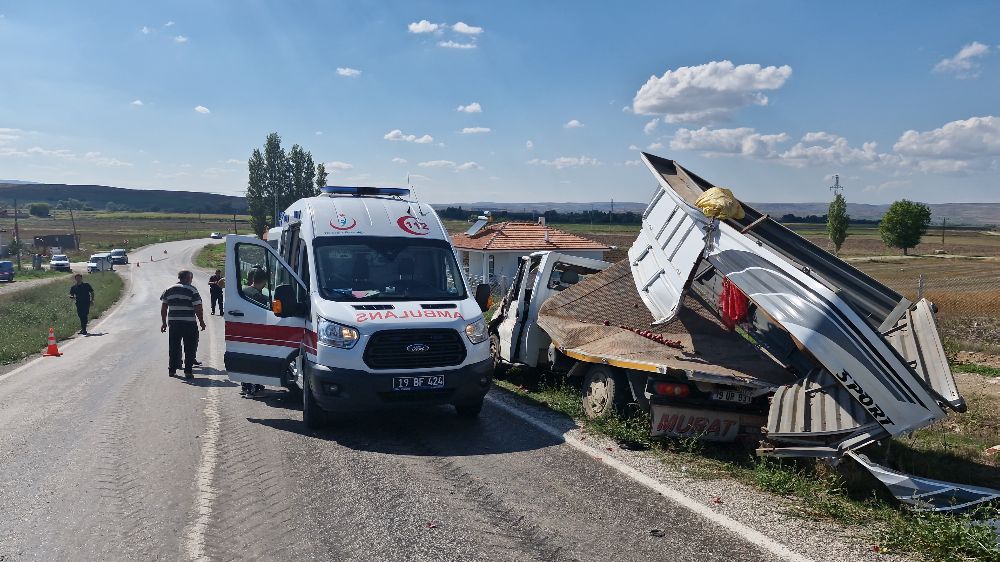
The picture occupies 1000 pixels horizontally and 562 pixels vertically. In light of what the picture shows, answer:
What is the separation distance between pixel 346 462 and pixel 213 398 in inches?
158

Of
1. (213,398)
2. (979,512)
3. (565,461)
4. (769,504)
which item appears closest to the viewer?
(979,512)

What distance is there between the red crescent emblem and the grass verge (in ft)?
9.34

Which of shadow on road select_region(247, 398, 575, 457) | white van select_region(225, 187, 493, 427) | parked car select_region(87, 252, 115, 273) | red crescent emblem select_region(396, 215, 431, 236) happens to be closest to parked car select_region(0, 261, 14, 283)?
parked car select_region(87, 252, 115, 273)

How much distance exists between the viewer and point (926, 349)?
563 centimetres

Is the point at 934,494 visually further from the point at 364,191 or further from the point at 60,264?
the point at 60,264

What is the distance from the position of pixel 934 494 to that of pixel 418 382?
4.58 metres

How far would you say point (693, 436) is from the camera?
690 cm

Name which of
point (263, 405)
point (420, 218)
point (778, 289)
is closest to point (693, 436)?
point (778, 289)

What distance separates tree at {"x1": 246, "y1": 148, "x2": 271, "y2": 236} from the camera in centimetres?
7175

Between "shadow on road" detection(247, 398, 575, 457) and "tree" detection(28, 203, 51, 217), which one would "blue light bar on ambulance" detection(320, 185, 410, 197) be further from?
"tree" detection(28, 203, 51, 217)

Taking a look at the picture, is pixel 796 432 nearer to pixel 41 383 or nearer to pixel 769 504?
pixel 769 504

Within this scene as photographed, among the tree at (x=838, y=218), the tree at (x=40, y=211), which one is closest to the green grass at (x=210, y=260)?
the tree at (x=838, y=218)

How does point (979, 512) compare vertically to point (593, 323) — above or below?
below

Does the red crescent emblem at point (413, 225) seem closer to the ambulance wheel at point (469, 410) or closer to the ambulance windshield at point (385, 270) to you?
the ambulance windshield at point (385, 270)
